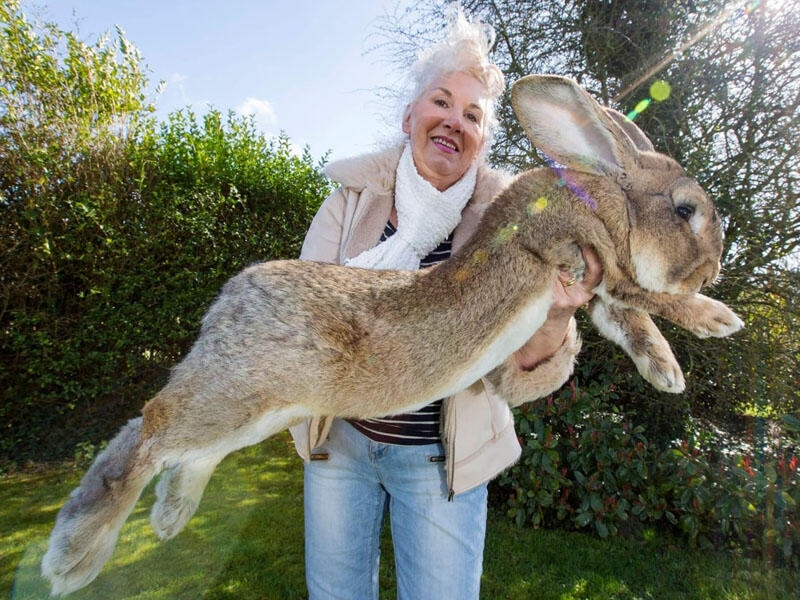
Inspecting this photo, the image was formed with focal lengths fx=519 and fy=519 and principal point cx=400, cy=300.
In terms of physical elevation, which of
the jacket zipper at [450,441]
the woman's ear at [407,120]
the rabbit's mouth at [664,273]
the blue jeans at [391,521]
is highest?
the woman's ear at [407,120]

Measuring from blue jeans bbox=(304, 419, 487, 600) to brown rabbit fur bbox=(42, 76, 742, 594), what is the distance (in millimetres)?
464

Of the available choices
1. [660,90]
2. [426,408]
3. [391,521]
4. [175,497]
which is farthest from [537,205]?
[660,90]

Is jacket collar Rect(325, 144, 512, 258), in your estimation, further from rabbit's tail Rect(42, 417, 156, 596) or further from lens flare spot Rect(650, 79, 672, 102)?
lens flare spot Rect(650, 79, 672, 102)

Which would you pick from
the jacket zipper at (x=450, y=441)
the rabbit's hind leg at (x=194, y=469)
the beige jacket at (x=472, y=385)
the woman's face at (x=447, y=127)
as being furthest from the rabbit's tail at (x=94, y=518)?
the woman's face at (x=447, y=127)

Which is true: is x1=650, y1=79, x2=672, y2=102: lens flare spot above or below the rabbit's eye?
above

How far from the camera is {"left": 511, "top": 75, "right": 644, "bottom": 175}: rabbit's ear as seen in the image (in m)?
1.85

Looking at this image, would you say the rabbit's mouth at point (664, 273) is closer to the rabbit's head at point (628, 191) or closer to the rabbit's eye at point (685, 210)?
the rabbit's head at point (628, 191)

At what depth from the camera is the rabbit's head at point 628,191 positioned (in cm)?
187

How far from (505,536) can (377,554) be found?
2.69 meters

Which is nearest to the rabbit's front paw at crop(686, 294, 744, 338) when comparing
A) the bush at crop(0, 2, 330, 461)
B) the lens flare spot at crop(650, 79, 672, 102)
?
the lens flare spot at crop(650, 79, 672, 102)

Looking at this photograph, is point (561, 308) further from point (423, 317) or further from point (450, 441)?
point (450, 441)

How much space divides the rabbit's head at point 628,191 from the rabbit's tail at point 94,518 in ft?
5.85

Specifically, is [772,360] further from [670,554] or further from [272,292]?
[272,292]

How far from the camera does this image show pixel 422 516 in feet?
6.82
